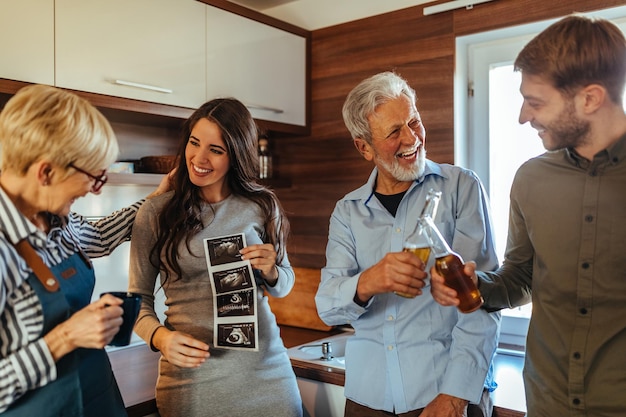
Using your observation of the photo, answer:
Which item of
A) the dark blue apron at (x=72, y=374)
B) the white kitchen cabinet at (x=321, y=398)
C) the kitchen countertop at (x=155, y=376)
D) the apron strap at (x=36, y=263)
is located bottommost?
the white kitchen cabinet at (x=321, y=398)

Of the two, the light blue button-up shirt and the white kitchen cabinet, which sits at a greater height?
the light blue button-up shirt

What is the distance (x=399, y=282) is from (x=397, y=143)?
0.43 m

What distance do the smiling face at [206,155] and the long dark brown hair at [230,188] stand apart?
0.02 meters

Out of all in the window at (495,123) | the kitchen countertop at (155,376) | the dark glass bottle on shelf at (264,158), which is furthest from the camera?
the dark glass bottle on shelf at (264,158)

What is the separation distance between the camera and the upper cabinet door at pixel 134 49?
1929 mm

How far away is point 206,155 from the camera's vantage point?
1604 mm

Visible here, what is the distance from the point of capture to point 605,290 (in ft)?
3.79

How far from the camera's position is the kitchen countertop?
1.67 m

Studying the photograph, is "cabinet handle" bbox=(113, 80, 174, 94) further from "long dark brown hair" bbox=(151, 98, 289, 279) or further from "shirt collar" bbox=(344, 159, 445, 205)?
"shirt collar" bbox=(344, 159, 445, 205)

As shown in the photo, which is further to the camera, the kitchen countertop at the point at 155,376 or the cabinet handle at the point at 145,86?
the cabinet handle at the point at 145,86

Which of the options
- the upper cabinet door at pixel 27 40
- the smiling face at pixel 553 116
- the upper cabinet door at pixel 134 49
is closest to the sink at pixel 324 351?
the upper cabinet door at pixel 134 49

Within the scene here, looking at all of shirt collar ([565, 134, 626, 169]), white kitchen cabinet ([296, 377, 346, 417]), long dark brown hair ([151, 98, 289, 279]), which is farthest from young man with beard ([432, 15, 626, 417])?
white kitchen cabinet ([296, 377, 346, 417])

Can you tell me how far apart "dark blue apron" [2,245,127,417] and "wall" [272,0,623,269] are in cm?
159

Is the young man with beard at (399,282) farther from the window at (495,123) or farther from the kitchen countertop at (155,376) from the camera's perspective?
the window at (495,123)
